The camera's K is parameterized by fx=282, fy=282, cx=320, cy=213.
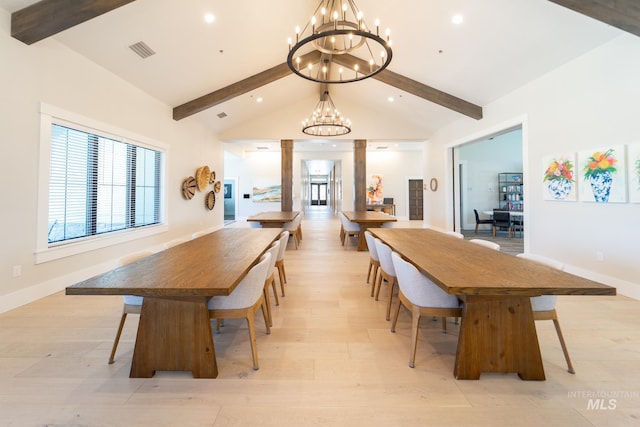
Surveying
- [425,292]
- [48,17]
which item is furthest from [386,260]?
[48,17]

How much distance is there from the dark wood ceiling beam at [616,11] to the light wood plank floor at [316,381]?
282 centimetres

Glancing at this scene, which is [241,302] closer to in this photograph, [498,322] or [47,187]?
[498,322]

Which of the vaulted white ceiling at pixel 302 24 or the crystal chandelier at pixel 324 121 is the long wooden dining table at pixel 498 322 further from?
the crystal chandelier at pixel 324 121

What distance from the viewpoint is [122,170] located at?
4.61 metres

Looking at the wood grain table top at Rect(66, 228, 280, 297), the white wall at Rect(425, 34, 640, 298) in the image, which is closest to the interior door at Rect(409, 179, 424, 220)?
the white wall at Rect(425, 34, 640, 298)

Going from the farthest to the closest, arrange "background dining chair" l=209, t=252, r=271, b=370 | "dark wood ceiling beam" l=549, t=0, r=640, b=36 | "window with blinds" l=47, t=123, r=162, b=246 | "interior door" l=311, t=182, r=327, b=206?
"interior door" l=311, t=182, r=327, b=206 → "window with blinds" l=47, t=123, r=162, b=246 → "dark wood ceiling beam" l=549, t=0, r=640, b=36 → "background dining chair" l=209, t=252, r=271, b=370

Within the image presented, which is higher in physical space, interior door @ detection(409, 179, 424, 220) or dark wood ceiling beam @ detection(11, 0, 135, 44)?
Result: dark wood ceiling beam @ detection(11, 0, 135, 44)

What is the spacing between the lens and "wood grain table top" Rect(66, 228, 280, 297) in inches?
57.6

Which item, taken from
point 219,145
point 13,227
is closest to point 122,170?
point 13,227

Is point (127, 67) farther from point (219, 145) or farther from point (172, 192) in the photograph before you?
point (219, 145)

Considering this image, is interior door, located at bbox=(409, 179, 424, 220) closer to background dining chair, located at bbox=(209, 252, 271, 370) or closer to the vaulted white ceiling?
the vaulted white ceiling

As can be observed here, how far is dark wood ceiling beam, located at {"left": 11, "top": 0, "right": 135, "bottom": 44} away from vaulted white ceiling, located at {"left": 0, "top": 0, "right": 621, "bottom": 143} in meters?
0.12

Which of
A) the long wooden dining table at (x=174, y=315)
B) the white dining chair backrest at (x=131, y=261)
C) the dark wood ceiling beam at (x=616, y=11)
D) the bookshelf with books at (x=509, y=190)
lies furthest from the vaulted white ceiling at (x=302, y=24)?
the bookshelf with books at (x=509, y=190)

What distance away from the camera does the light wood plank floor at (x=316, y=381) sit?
144cm
